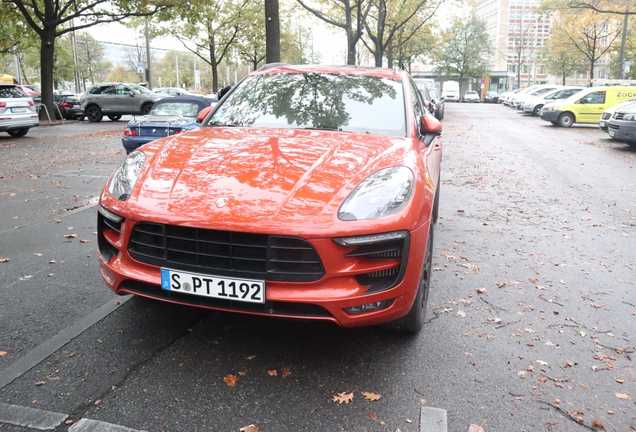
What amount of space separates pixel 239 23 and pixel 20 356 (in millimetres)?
36040

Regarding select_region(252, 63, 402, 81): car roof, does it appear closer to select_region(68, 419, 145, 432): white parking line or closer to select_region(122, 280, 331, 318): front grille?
select_region(122, 280, 331, 318): front grille

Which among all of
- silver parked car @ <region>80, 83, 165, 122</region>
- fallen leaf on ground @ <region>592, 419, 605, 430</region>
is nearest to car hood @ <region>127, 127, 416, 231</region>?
fallen leaf on ground @ <region>592, 419, 605, 430</region>

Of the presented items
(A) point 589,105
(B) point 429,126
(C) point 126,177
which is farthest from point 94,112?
(B) point 429,126

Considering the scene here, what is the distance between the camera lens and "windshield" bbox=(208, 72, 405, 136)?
4.02 metres

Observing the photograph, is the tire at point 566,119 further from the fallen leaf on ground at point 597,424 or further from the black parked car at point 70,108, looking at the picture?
the fallen leaf on ground at point 597,424

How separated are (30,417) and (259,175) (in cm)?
159

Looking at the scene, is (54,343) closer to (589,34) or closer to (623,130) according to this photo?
(623,130)

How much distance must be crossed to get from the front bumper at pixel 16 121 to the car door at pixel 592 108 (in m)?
20.4

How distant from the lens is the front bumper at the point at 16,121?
1533 cm

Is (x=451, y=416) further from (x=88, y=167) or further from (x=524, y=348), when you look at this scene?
(x=88, y=167)

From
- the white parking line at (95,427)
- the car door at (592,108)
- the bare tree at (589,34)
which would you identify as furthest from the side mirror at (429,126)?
the bare tree at (589,34)

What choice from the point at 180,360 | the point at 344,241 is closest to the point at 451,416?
the point at 344,241

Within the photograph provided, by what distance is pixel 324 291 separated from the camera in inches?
105

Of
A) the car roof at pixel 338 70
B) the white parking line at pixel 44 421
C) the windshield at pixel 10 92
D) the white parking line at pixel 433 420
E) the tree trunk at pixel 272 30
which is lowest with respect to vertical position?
the white parking line at pixel 433 420
